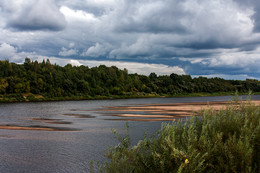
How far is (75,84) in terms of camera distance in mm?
139875

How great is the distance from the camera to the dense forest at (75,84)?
11250cm

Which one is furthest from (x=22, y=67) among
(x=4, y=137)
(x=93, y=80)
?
(x=4, y=137)

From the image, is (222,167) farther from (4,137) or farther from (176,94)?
(176,94)

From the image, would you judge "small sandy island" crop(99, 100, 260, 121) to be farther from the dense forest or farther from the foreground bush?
the dense forest

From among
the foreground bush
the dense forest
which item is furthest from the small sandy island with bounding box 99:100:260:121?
the dense forest

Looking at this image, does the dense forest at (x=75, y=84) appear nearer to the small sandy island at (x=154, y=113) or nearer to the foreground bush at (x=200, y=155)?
the small sandy island at (x=154, y=113)

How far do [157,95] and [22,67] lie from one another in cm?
8647

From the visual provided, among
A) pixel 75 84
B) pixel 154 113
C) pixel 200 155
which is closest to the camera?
pixel 200 155

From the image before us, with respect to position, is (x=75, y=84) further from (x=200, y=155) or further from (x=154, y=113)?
(x=200, y=155)

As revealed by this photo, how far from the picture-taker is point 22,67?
131500 mm

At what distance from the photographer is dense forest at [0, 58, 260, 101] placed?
112 metres

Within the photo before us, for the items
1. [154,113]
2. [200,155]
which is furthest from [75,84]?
[200,155]

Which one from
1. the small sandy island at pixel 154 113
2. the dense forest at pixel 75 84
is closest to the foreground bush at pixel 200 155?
the small sandy island at pixel 154 113

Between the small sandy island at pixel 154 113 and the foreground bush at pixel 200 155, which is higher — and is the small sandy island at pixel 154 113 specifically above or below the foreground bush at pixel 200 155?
below
